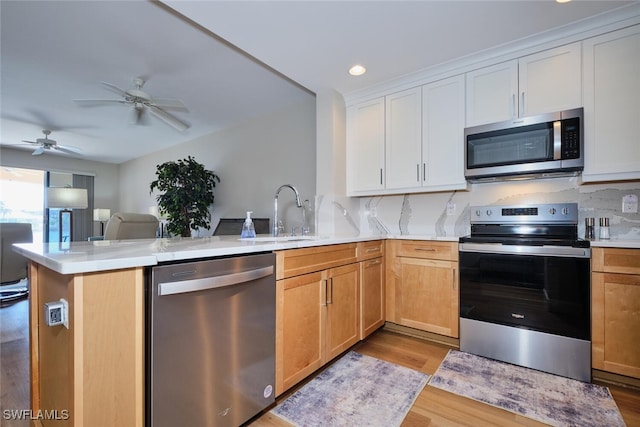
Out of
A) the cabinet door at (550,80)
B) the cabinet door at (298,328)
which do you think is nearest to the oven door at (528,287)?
the cabinet door at (550,80)

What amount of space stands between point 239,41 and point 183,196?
8.54 ft

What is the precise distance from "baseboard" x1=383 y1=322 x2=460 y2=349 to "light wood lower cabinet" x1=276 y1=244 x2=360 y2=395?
526 mm

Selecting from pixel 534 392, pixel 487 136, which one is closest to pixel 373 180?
pixel 487 136

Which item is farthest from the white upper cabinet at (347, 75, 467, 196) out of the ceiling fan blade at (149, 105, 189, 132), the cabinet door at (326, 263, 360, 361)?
the ceiling fan blade at (149, 105, 189, 132)

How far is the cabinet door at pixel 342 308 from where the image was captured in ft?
6.45

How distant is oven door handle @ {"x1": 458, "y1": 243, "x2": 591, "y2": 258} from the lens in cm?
185

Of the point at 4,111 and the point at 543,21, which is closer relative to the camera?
the point at 543,21

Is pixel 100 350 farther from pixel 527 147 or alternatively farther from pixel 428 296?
pixel 527 147

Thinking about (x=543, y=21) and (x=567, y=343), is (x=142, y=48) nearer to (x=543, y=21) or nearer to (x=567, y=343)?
(x=543, y=21)

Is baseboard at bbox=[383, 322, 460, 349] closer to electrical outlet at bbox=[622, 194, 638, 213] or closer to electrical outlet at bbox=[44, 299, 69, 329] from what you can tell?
electrical outlet at bbox=[622, 194, 638, 213]

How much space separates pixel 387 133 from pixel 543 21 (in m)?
1.32

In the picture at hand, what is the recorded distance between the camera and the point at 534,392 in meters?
1.70

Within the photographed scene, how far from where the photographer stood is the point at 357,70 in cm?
254

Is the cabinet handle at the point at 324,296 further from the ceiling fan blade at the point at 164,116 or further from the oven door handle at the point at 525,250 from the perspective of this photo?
the ceiling fan blade at the point at 164,116
